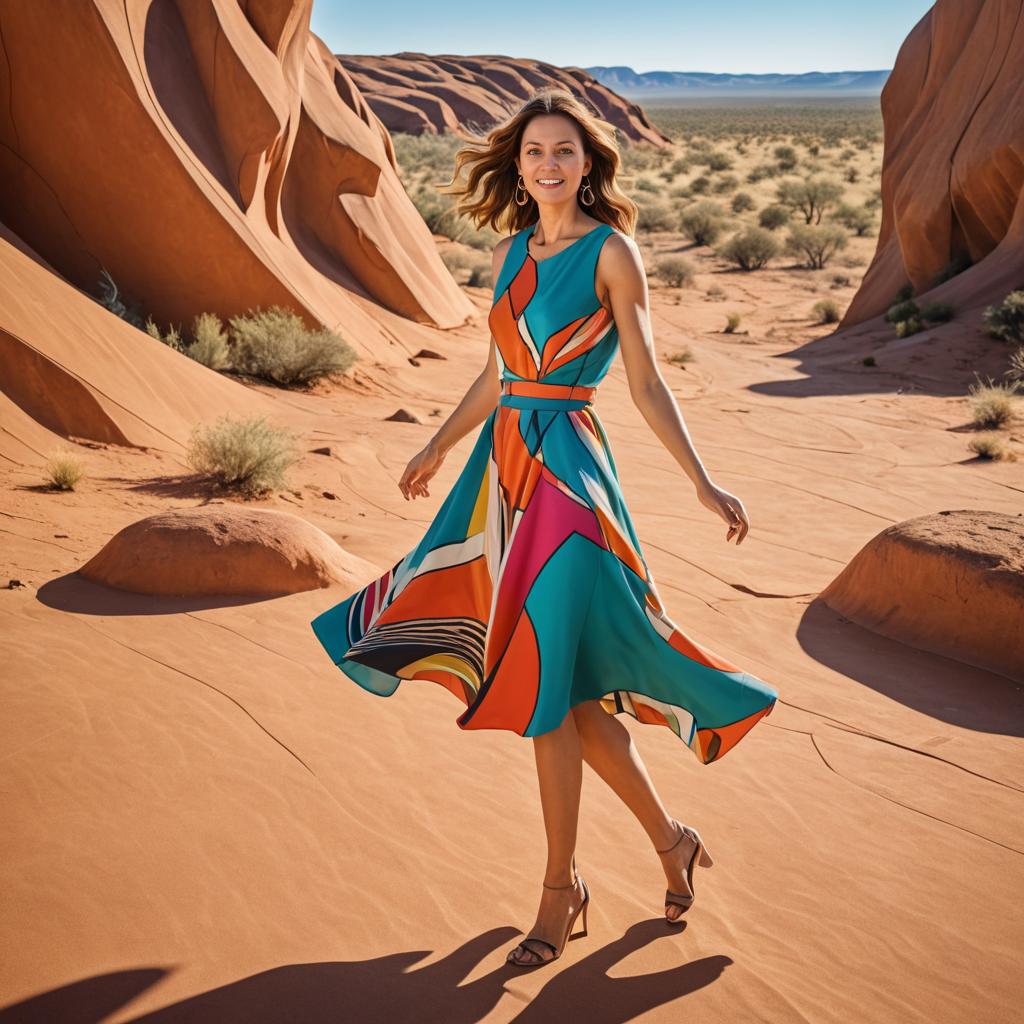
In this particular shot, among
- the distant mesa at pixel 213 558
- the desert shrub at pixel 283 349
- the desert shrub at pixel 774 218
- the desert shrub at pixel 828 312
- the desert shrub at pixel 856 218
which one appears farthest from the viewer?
the desert shrub at pixel 856 218

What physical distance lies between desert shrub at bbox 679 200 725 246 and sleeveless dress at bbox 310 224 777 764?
93.5 ft

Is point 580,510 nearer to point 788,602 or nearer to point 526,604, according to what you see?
point 526,604

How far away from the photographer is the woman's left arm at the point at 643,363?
108 inches

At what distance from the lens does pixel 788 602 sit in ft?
21.0

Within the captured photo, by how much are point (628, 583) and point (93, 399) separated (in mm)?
6171

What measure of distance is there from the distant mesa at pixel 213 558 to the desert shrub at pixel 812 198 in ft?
98.3

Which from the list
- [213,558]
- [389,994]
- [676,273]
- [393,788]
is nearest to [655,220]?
[676,273]

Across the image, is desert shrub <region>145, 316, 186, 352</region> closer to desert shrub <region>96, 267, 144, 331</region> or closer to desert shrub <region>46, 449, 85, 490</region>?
desert shrub <region>96, 267, 144, 331</region>

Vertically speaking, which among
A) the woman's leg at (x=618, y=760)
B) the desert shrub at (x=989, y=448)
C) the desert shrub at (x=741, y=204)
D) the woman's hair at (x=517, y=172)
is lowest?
the desert shrub at (x=989, y=448)

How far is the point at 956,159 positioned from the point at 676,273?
898 centimetres

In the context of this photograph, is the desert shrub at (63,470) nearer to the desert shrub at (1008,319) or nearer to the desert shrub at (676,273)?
the desert shrub at (1008,319)

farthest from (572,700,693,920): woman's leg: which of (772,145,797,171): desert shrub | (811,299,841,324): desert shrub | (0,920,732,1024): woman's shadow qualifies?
(772,145,797,171): desert shrub

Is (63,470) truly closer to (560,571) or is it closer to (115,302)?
(115,302)

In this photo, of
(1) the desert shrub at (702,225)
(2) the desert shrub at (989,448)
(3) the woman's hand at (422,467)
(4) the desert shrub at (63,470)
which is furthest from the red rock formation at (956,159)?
(3) the woman's hand at (422,467)
